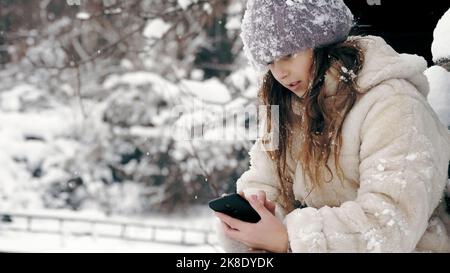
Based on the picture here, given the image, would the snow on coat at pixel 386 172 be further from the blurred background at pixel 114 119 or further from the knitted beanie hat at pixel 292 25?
the blurred background at pixel 114 119

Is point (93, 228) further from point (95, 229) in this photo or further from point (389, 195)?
point (389, 195)

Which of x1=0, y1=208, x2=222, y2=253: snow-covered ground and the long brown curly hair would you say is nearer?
the long brown curly hair

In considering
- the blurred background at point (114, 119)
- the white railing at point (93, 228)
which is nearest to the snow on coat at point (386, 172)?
the white railing at point (93, 228)

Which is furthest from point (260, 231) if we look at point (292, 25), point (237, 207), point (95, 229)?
point (95, 229)

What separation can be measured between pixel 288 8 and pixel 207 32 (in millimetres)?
3685

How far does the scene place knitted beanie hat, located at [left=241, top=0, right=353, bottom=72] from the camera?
138 centimetres

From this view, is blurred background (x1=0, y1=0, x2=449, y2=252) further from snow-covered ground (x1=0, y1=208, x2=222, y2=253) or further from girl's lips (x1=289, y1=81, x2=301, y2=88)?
girl's lips (x1=289, y1=81, x2=301, y2=88)

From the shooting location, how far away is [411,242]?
1190 mm

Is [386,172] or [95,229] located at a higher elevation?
[386,172]

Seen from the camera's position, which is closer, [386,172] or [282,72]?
[386,172]

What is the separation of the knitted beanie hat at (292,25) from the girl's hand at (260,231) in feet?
1.26

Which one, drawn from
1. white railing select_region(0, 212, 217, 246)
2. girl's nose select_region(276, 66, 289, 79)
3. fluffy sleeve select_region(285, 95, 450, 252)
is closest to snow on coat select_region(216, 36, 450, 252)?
fluffy sleeve select_region(285, 95, 450, 252)

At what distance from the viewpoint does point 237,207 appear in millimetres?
1323

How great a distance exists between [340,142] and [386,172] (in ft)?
0.58
